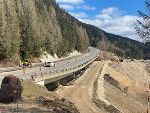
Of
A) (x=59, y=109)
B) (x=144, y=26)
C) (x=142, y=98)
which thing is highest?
(x=144, y=26)

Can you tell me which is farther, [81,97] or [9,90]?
[81,97]

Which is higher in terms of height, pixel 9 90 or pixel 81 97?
pixel 9 90

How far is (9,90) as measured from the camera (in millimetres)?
32156

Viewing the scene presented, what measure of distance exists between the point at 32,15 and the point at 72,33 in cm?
6779

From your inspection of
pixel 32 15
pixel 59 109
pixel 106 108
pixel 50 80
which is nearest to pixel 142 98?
pixel 50 80

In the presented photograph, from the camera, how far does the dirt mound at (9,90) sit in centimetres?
3219

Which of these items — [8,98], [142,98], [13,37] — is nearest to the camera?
[8,98]

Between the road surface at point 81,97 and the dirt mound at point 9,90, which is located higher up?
the dirt mound at point 9,90

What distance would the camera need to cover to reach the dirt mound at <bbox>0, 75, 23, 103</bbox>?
3219cm

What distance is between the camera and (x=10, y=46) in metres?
90.6

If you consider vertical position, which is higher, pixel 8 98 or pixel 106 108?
pixel 8 98

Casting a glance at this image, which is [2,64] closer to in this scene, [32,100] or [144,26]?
[32,100]

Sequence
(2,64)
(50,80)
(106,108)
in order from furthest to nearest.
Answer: (2,64), (50,80), (106,108)

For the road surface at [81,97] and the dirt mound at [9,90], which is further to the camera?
the road surface at [81,97]
